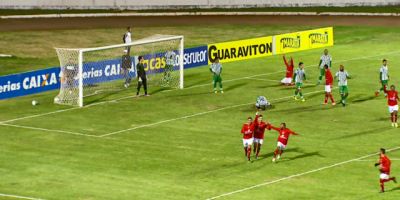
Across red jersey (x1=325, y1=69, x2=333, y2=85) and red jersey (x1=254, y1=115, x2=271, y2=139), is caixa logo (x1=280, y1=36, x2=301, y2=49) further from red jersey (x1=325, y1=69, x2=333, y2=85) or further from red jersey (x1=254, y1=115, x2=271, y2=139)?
red jersey (x1=254, y1=115, x2=271, y2=139)

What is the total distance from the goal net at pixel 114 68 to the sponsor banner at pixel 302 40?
12.7m

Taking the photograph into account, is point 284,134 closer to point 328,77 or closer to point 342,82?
point 342,82

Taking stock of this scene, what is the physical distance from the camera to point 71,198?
4088 cm

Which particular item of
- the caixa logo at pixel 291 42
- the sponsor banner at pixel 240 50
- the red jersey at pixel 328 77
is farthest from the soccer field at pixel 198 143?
the caixa logo at pixel 291 42

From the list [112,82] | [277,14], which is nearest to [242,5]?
[277,14]

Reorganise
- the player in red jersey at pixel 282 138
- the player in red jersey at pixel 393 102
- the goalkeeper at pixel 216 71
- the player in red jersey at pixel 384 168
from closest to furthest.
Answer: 1. the player in red jersey at pixel 384 168
2. the player in red jersey at pixel 282 138
3. the player in red jersey at pixel 393 102
4. the goalkeeper at pixel 216 71

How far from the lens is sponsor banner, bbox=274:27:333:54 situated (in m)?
78.1

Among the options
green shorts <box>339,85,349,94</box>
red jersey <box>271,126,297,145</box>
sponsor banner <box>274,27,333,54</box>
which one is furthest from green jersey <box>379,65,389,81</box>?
sponsor banner <box>274,27,333,54</box>

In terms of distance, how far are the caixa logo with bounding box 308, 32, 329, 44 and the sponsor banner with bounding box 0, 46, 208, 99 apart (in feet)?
55.1

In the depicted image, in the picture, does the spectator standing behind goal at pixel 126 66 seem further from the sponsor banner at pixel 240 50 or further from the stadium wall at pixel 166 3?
the stadium wall at pixel 166 3

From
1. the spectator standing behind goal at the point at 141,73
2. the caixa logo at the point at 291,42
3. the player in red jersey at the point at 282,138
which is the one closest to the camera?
the player in red jersey at the point at 282,138

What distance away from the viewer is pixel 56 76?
62031 millimetres

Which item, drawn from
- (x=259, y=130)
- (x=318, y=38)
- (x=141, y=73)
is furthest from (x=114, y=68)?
(x=318, y=38)

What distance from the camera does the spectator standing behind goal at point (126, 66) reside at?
210 ft
